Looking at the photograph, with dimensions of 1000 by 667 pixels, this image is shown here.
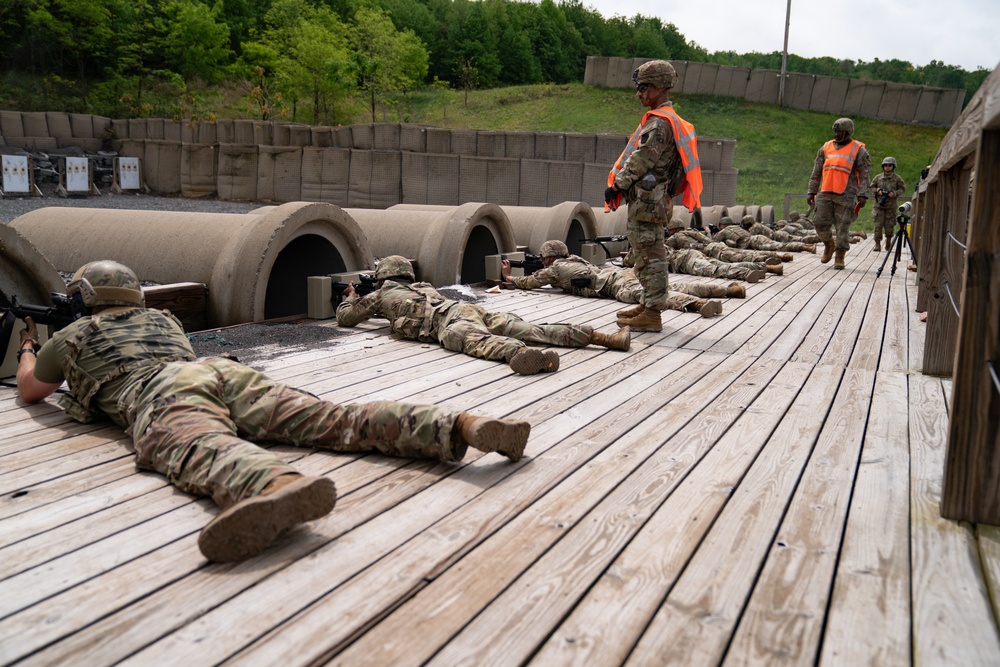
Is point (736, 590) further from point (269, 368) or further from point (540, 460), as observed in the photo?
point (269, 368)

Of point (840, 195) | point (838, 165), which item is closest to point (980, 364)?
point (838, 165)

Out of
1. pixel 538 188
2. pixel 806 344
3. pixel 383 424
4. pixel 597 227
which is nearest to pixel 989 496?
pixel 383 424

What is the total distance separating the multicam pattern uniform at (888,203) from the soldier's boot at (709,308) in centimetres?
925

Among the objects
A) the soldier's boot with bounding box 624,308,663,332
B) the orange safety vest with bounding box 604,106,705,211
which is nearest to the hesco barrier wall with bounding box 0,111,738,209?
the soldier's boot with bounding box 624,308,663,332

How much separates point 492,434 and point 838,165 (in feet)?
32.9

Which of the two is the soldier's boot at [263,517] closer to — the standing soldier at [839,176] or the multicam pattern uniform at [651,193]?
the multicam pattern uniform at [651,193]

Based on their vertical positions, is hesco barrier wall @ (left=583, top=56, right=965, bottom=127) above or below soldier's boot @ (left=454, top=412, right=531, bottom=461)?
above

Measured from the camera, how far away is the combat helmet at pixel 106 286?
374cm

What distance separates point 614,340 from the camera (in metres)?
5.88

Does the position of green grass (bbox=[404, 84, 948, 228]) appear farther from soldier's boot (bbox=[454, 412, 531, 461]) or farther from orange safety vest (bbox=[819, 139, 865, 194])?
soldier's boot (bbox=[454, 412, 531, 461])

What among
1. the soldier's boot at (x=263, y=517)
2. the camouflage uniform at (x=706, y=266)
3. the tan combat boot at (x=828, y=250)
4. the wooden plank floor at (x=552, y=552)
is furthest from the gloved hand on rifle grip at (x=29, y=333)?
the tan combat boot at (x=828, y=250)

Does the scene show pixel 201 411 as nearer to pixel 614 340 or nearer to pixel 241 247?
pixel 241 247

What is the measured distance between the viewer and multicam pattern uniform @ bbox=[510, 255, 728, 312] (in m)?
8.53

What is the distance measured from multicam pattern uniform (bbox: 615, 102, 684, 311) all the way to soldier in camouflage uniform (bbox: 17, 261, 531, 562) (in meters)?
A: 3.65
